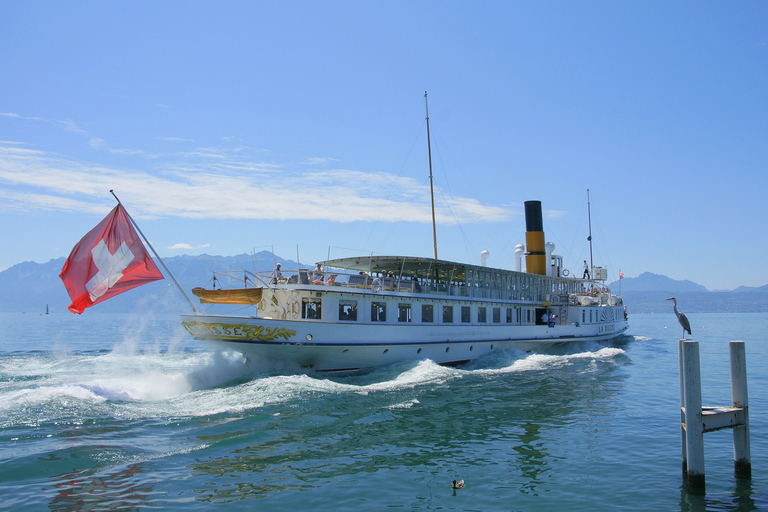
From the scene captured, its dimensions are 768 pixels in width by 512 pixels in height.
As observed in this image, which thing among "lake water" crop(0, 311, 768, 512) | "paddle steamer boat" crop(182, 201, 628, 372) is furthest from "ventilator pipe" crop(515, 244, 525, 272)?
"lake water" crop(0, 311, 768, 512)

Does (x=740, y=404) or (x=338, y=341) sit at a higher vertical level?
(x=338, y=341)

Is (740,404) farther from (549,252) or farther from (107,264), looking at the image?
(549,252)

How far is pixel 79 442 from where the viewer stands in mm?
12516

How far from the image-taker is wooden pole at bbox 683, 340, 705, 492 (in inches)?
414

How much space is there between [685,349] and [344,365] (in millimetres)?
14412

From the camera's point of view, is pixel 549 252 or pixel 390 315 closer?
pixel 390 315

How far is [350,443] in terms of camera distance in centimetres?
1320

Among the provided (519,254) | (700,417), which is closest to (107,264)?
(700,417)

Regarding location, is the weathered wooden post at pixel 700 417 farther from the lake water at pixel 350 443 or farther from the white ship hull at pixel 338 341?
the white ship hull at pixel 338 341

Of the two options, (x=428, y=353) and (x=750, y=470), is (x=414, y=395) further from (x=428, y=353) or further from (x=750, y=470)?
(x=750, y=470)

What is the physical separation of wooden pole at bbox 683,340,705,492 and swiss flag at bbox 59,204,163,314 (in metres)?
14.6

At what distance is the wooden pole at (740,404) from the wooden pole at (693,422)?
4.17 ft

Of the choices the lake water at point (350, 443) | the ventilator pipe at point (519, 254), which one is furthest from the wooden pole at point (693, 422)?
the ventilator pipe at point (519, 254)

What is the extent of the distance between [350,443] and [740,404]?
8.78m
